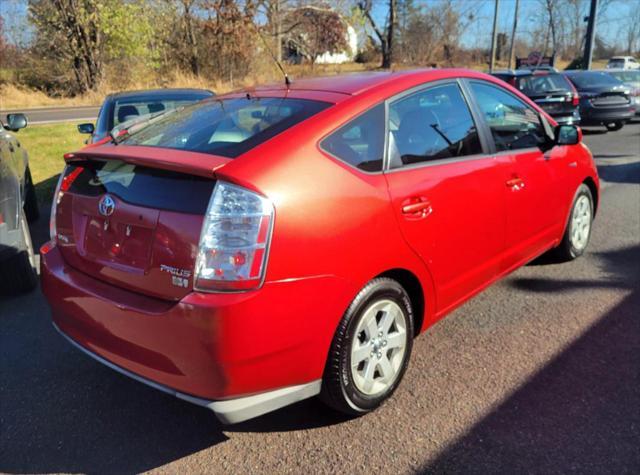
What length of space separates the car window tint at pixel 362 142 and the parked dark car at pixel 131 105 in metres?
3.96

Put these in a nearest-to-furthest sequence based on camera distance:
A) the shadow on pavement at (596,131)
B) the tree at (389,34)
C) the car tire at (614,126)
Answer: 1. the car tire at (614,126)
2. the shadow on pavement at (596,131)
3. the tree at (389,34)

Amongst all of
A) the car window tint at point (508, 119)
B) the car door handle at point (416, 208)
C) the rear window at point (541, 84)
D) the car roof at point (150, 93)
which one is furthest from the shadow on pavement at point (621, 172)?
the car door handle at point (416, 208)

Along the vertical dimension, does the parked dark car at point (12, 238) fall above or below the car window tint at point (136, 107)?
below

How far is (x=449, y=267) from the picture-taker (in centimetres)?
316

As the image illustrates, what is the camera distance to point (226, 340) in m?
2.17

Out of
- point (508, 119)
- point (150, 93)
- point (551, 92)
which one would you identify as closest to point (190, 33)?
Answer: point (551, 92)

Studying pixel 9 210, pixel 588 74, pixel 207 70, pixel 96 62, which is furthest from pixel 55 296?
pixel 207 70

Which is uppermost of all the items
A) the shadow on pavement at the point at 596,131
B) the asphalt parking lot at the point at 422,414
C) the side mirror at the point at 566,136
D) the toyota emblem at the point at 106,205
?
the side mirror at the point at 566,136

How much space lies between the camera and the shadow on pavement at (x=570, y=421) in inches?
97.4

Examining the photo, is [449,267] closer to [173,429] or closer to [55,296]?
[173,429]

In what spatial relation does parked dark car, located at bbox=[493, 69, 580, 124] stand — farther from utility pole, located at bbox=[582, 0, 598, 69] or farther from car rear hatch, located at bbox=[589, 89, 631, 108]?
utility pole, located at bbox=[582, 0, 598, 69]

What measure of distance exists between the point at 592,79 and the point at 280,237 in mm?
14767

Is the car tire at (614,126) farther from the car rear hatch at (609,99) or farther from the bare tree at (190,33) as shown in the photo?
the bare tree at (190,33)

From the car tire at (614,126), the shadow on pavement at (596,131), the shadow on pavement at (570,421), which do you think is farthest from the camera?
the shadow on pavement at (596,131)
